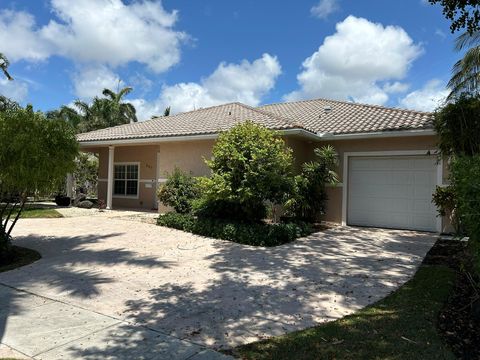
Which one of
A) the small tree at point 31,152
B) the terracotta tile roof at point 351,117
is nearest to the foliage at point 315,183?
the terracotta tile roof at point 351,117

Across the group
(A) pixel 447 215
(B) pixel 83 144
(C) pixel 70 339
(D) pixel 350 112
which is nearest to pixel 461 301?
(C) pixel 70 339

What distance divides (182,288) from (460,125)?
6461 millimetres

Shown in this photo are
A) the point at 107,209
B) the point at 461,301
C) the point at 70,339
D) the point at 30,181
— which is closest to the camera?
the point at 70,339

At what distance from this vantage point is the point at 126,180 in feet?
65.6

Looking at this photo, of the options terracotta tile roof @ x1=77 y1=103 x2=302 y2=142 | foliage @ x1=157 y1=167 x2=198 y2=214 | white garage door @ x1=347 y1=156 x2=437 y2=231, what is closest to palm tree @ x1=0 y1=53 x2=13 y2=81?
terracotta tile roof @ x1=77 y1=103 x2=302 y2=142

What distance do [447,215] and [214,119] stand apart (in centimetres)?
1001

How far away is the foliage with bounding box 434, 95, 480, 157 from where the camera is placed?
24.7 ft

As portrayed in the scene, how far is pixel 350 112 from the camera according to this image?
16.3 m

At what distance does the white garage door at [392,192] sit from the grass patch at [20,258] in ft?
33.4

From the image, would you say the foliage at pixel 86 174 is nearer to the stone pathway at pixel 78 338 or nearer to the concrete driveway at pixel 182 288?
the concrete driveway at pixel 182 288

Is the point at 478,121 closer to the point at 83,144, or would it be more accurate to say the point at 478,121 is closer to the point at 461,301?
the point at 461,301

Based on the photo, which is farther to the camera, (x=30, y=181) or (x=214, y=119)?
(x=214, y=119)

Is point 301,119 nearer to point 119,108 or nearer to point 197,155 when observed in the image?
point 197,155

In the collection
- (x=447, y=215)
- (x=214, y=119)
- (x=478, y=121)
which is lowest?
(x=447, y=215)
